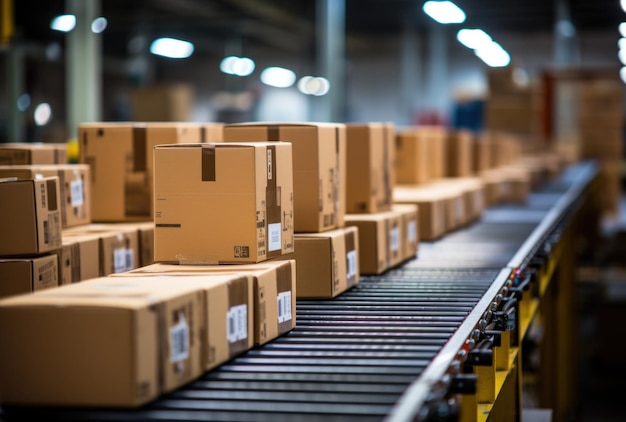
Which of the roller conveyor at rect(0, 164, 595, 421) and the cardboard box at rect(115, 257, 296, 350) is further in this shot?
the cardboard box at rect(115, 257, 296, 350)

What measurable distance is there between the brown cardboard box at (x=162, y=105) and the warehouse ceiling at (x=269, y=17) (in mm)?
1464

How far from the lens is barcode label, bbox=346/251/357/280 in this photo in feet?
11.0

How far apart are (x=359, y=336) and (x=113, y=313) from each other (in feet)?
2.89

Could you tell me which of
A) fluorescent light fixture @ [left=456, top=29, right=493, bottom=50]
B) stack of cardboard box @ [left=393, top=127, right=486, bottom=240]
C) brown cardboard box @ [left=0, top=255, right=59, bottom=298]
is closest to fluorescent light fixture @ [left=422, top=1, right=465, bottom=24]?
fluorescent light fixture @ [left=456, top=29, right=493, bottom=50]

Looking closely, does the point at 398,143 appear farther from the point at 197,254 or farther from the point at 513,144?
the point at 513,144

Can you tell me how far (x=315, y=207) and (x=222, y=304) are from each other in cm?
106

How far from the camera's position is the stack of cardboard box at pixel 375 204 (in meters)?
3.67

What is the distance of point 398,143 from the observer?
5.63 metres

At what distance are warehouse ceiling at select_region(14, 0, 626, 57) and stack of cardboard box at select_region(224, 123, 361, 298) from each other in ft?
31.5

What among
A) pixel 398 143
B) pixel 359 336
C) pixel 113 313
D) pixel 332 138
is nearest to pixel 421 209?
pixel 398 143

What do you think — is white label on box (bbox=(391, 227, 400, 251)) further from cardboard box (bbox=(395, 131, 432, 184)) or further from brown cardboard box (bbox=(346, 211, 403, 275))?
cardboard box (bbox=(395, 131, 432, 184))

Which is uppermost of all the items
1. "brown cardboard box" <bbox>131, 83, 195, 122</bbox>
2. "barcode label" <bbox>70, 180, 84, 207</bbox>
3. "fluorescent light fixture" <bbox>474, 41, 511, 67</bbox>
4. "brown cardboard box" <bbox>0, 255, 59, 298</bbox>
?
"fluorescent light fixture" <bbox>474, 41, 511, 67</bbox>

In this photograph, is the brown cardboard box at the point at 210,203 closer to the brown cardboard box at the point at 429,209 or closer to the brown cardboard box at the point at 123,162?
the brown cardboard box at the point at 123,162

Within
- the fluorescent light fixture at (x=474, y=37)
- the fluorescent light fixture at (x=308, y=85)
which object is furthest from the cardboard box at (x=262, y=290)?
the fluorescent light fixture at (x=308, y=85)
